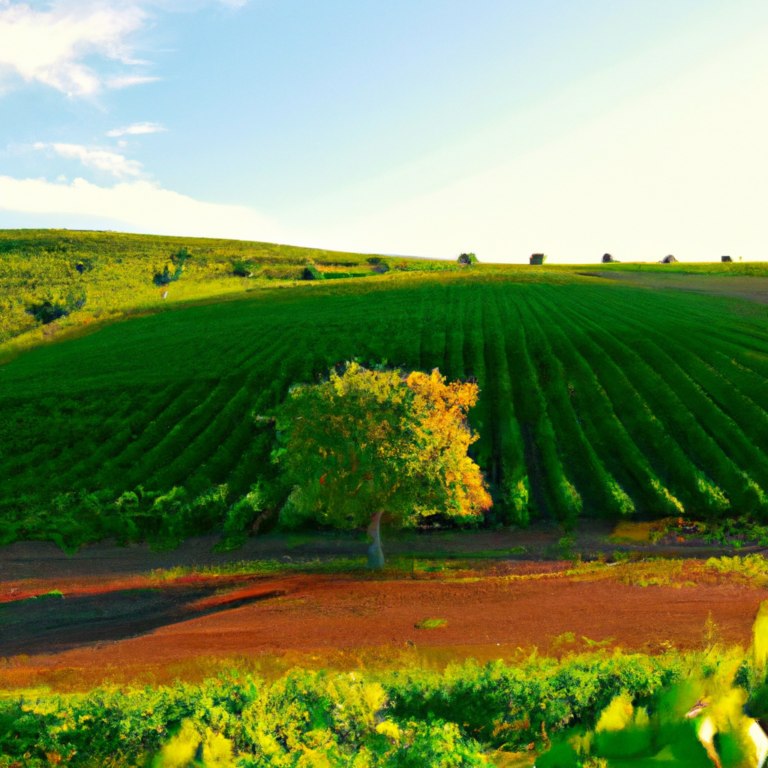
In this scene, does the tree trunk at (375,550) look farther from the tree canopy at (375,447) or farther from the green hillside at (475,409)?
the green hillside at (475,409)

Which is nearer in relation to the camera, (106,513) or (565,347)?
(106,513)

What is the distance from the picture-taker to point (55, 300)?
82125mm

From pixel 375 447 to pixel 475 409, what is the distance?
56.7 ft

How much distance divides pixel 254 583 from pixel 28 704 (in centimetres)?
1069

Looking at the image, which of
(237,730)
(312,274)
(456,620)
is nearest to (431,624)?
(456,620)

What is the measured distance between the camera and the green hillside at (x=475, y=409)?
29.4 meters

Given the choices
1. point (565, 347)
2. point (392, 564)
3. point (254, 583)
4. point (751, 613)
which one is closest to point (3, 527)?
point (254, 583)

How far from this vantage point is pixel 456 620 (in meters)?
17.7

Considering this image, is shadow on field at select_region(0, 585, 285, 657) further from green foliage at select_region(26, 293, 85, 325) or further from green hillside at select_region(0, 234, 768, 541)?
green foliage at select_region(26, 293, 85, 325)

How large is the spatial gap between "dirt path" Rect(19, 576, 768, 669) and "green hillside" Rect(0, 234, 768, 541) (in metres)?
9.10

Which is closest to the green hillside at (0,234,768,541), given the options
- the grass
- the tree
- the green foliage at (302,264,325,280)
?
the tree

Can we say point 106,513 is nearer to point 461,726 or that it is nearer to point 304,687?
point 304,687

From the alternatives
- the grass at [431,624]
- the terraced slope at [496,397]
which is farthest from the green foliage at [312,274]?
the grass at [431,624]

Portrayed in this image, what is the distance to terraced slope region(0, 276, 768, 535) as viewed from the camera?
3008 centimetres
